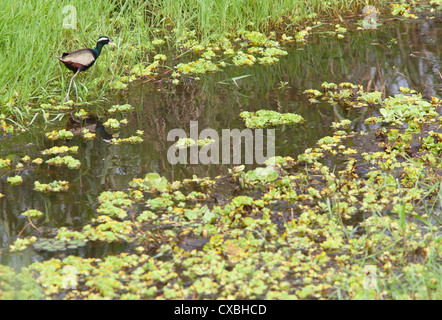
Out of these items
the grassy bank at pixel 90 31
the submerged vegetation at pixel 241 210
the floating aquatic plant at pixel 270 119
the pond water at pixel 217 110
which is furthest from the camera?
the grassy bank at pixel 90 31

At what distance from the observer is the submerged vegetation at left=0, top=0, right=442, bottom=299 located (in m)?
3.53

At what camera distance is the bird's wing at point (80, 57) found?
615 centimetres

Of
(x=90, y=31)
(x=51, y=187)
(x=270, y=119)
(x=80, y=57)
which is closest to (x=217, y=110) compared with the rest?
(x=270, y=119)

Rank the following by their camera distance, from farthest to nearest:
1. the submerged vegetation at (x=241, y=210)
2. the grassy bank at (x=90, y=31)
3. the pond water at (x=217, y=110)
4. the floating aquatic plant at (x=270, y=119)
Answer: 1. the grassy bank at (x=90, y=31)
2. the floating aquatic plant at (x=270, y=119)
3. the pond water at (x=217, y=110)
4. the submerged vegetation at (x=241, y=210)

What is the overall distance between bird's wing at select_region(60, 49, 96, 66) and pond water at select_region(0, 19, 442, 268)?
658 millimetres

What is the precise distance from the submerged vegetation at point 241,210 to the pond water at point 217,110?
0.10 m

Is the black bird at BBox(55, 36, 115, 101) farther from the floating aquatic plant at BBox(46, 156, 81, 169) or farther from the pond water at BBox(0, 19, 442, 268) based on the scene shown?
the floating aquatic plant at BBox(46, 156, 81, 169)

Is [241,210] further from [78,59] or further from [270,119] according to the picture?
[78,59]

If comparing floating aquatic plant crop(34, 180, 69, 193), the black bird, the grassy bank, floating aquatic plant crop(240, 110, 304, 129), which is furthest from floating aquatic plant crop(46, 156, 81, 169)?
floating aquatic plant crop(240, 110, 304, 129)

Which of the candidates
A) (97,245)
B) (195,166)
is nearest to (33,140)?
(195,166)

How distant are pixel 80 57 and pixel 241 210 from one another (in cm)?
301

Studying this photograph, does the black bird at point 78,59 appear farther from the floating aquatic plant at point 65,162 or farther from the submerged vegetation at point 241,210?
the floating aquatic plant at point 65,162

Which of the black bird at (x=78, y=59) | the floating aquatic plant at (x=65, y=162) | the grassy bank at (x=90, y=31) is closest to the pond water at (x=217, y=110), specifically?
the floating aquatic plant at (x=65, y=162)
